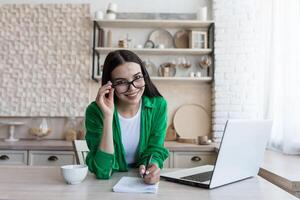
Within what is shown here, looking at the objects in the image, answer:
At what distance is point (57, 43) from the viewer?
3.28m

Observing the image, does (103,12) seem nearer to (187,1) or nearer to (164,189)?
(187,1)

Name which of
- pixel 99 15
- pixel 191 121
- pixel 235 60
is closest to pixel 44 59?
→ pixel 99 15

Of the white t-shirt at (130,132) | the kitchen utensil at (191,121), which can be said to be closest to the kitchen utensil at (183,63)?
the kitchen utensil at (191,121)

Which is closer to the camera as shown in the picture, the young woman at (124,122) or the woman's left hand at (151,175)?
the woman's left hand at (151,175)

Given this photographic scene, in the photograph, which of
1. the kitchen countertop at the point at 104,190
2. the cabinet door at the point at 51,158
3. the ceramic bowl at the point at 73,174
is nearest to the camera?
the kitchen countertop at the point at 104,190

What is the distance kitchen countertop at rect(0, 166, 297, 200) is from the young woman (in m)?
0.11

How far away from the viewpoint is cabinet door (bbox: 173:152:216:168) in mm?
2701

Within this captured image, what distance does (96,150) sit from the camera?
128cm

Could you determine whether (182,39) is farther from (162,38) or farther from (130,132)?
(130,132)

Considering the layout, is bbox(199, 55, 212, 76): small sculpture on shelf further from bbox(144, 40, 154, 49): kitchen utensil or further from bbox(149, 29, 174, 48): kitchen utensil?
bbox(144, 40, 154, 49): kitchen utensil

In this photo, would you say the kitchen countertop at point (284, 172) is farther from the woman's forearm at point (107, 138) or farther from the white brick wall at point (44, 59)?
the white brick wall at point (44, 59)

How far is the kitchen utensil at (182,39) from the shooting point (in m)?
3.28

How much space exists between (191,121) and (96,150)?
2.08 m

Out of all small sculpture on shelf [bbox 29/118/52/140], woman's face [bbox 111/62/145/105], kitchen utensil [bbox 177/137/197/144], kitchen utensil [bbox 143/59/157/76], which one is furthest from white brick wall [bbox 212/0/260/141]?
woman's face [bbox 111/62/145/105]
